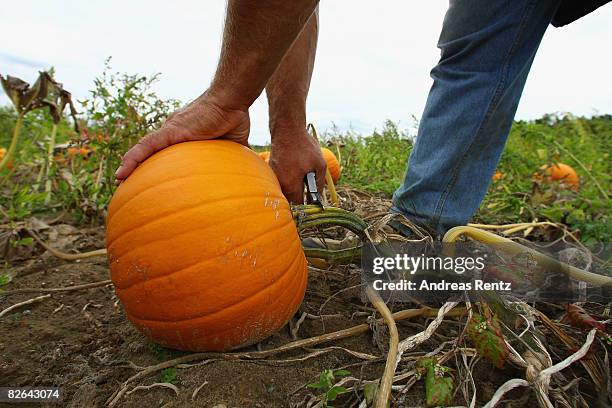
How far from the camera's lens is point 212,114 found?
1.44 metres

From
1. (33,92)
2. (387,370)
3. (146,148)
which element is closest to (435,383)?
(387,370)

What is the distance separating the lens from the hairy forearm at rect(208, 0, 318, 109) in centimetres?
116

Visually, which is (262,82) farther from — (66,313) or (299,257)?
(66,313)

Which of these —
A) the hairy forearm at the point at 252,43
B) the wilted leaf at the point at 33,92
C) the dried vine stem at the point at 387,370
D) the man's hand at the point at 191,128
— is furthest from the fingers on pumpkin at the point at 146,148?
the wilted leaf at the point at 33,92

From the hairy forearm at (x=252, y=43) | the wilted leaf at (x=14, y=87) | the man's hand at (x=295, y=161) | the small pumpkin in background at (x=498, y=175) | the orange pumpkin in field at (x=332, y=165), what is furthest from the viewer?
the orange pumpkin in field at (x=332, y=165)

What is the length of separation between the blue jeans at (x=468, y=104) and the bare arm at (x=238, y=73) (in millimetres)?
992

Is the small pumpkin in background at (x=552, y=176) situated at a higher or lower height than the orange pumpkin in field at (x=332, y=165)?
lower

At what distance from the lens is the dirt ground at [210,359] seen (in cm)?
120

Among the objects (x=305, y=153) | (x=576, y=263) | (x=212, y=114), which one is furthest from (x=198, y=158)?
(x=576, y=263)

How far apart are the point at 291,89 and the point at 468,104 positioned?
81cm

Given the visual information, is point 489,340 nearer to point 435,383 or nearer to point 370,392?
point 435,383

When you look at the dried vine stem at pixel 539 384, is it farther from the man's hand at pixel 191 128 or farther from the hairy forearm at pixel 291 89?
the hairy forearm at pixel 291 89

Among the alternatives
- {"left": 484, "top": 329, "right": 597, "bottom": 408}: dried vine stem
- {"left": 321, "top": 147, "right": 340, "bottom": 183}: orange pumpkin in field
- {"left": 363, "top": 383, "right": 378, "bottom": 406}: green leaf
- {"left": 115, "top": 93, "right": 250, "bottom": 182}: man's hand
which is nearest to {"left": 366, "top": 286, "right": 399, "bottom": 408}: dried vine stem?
{"left": 363, "top": 383, "right": 378, "bottom": 406}: green leaf

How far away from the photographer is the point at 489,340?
3.96 feet
